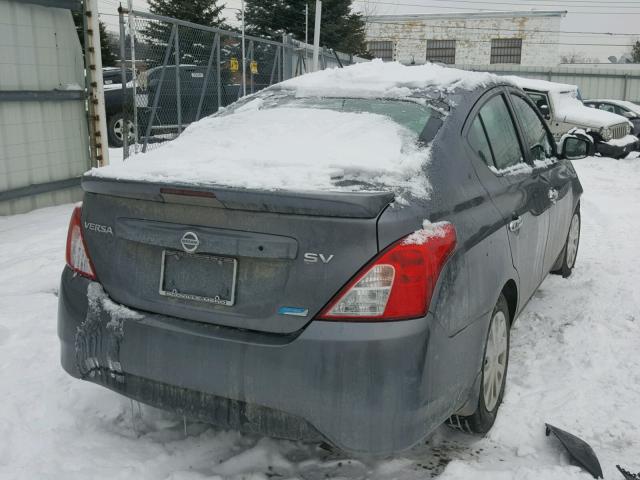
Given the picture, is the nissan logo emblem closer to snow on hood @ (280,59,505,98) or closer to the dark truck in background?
snow on hood @ (280,59,505,98)

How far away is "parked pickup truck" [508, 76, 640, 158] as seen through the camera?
15.3m

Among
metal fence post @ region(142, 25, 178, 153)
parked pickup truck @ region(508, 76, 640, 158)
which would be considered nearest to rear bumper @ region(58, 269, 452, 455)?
metal fence post @ region(142, 25, 178, 153)

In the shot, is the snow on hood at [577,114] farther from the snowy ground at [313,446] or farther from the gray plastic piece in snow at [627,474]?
the gray plastic piece in snow at [627,474]

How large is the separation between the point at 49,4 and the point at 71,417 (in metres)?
5.77

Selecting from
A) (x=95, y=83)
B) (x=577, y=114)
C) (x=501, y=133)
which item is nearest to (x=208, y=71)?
(x=95, y=83)

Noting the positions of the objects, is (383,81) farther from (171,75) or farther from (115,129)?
(115,129)

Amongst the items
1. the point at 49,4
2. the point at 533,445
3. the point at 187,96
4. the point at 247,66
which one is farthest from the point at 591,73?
the point at 533,445

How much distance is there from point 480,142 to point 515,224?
1.50 feet

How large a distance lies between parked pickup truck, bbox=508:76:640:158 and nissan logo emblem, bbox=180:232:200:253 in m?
14.3

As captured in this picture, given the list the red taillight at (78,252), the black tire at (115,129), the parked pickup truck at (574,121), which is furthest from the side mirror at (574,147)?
the parked pickup truck at (574,121)

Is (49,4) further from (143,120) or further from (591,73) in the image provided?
(591,73)

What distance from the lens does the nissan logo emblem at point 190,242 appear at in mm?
2346

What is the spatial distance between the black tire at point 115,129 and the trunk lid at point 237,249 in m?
10.1

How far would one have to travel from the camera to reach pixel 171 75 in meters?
10.0
